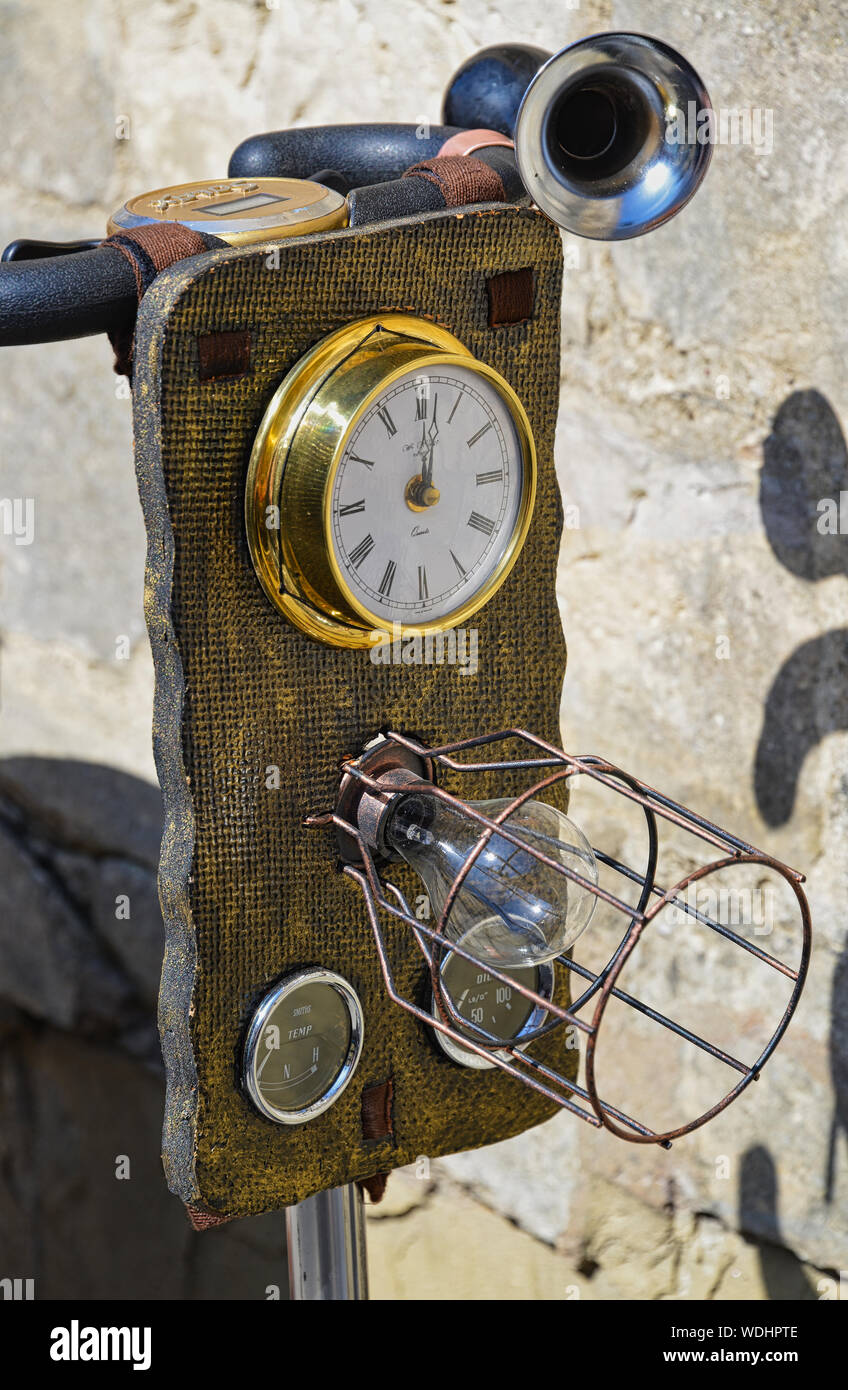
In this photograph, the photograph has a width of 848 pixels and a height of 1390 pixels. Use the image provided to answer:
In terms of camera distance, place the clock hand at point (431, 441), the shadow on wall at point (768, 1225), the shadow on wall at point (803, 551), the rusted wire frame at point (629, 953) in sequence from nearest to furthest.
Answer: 1. the rusted wire frame at point (629, 953)
2. the clock hand at point (431, 441)
3. the shadow on wall at point (803, 551)
4. the shadow on wall at point (768, 1225)

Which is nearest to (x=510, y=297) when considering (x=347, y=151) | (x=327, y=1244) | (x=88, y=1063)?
(x=347, y=151)

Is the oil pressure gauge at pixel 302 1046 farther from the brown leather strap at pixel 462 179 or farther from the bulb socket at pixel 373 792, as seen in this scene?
the brown leather strap at pixel 462 179

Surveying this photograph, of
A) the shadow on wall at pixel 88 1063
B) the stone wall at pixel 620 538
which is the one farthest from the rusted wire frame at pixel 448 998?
the shadow on wall at pixel 88 1063

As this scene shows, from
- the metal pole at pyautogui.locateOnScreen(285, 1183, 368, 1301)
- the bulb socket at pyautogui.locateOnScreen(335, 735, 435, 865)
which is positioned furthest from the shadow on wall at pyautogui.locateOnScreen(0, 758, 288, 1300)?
the bulb socket at pyautogui.locateOnScreen(335, 735, 435, 865)

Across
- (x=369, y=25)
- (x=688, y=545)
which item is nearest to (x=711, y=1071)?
(x=688, y=545)

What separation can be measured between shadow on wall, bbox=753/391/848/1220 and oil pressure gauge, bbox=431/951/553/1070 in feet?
0.98

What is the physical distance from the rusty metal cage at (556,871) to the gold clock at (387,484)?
0.24 ft

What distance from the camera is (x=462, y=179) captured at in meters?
0.75

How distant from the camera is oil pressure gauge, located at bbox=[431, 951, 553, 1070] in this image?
0.77m

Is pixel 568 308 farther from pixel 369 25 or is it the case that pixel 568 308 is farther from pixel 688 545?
pixel 369 25

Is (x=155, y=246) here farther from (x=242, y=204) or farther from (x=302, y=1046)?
(x=302, y=1046)

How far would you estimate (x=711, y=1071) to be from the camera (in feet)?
3.63

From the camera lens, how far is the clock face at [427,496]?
664 mm

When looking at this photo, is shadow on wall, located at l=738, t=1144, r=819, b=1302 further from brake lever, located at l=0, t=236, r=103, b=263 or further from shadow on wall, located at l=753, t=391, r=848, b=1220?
brake lever, located at l=0, t=236, r=103, b=263
